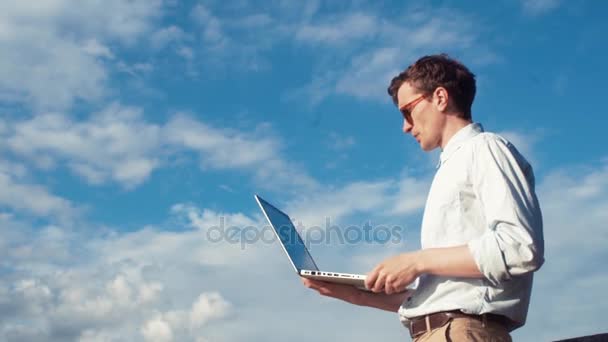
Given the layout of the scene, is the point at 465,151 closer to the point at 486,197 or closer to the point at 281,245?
the point at 486,197

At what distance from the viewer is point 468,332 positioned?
3.72 m

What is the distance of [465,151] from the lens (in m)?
4.05

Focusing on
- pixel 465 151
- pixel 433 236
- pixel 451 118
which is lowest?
pixel 433 236

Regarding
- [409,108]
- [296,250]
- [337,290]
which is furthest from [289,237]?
[409,108]

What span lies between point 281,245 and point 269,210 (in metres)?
0.55

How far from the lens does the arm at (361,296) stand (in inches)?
181

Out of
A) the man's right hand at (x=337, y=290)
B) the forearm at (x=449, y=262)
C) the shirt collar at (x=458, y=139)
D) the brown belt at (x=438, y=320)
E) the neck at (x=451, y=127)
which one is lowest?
the brown belt at (x=438, y=320)

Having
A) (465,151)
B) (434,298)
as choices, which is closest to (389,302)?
(434,298)

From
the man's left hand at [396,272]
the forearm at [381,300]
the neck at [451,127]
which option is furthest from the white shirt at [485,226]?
the forearm at [381,300]

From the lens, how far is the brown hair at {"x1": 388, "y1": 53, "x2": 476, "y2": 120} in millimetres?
4461

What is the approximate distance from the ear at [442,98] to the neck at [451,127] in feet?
0.25

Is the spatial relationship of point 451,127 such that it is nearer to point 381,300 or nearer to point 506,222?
point 506,222

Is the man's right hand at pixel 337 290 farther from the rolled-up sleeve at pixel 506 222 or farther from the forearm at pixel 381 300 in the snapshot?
the rolled-up sleeve at pixel 506 222

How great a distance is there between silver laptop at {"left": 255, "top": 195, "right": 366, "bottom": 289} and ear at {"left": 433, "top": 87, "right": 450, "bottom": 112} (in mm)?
1227
